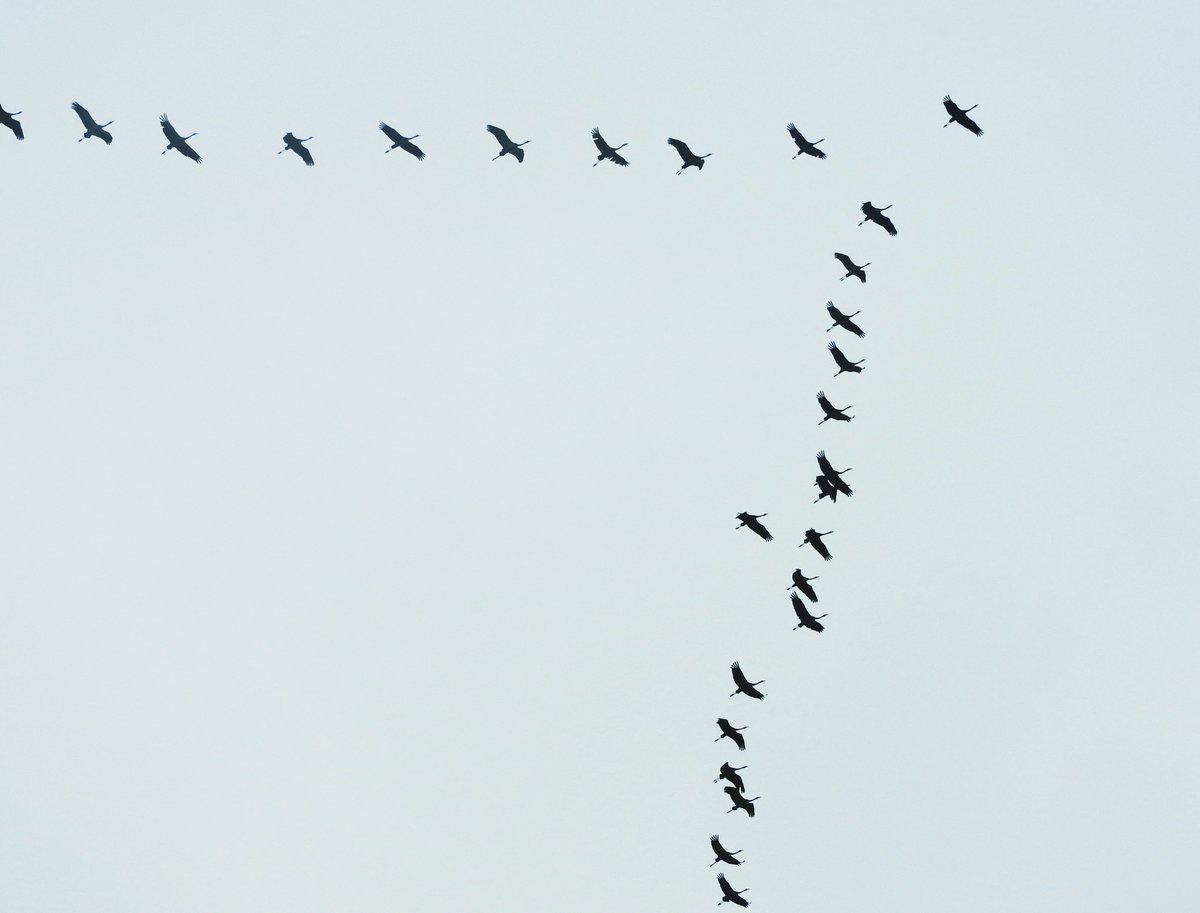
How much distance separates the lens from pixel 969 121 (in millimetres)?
103188

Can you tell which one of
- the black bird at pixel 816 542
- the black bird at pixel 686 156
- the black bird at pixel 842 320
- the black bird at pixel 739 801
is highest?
the black bird at pixel 686 156

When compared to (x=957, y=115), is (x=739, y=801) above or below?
below

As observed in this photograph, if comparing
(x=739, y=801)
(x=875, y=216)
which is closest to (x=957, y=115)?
(x=875, y=216)

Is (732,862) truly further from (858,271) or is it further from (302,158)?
(302,158)

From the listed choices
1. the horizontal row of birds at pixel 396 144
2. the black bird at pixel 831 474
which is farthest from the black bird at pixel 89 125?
the black bird at pixel 831 474

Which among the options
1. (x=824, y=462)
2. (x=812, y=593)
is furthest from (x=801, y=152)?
(x=812, y=593)

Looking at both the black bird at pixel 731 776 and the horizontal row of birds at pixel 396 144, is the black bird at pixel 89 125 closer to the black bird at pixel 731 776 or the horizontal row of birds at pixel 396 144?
the horizontal row of birds at pixel 396 144

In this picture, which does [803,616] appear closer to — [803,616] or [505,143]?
[803,616]

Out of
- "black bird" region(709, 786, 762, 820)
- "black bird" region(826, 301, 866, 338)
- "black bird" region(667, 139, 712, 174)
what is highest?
"black bird" region(667, 139, 712, 174)

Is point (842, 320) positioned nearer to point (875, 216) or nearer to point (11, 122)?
point (875, 216)

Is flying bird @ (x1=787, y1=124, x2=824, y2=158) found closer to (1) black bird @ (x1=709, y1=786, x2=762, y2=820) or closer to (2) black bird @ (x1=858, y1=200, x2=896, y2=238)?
(2) black bird @ (x1=858, y1=200, x2=896, y2=238)

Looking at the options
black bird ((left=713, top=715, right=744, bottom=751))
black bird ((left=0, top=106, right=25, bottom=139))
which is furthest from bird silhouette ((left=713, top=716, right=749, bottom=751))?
black bird ((left=0, top=106, right=25, bottom=139))

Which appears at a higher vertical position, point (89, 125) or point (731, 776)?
point (89, 125)

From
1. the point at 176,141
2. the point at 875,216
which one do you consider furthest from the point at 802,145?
the point at 176,141
